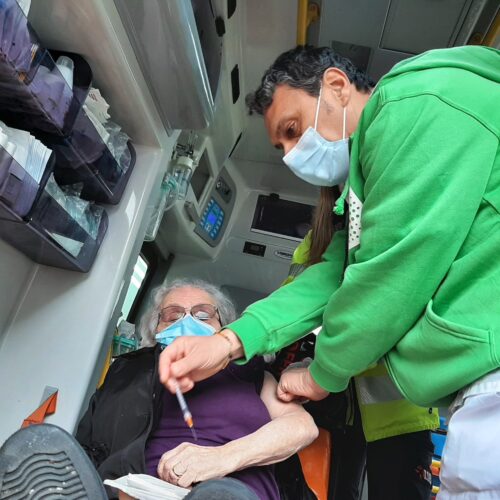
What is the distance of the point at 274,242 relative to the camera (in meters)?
2.88

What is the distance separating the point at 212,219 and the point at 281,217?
1.71ft

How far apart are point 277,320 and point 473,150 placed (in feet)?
2.17

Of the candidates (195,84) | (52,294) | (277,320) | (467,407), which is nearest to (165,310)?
(52,294)

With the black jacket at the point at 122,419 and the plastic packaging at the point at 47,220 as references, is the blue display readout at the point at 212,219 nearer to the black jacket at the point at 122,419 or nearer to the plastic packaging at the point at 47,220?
the plastic packaging at the point at 47,220

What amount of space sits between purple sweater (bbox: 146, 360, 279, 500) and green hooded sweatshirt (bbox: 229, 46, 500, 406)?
46 centimetres

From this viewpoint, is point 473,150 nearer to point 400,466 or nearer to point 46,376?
point 400,466

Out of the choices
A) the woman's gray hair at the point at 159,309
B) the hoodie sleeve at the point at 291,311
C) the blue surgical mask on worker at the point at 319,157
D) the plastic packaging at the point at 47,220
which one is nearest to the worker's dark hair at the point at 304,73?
the blue surgical mask on worker at the point at 319,157

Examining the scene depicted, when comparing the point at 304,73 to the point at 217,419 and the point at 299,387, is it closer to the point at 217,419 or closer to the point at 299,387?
the point at 299,387

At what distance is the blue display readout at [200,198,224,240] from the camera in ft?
8.82

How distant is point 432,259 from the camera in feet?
2.39

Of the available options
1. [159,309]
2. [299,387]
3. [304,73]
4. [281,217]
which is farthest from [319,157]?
[281,217]

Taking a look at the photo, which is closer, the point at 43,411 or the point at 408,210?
the point at 408,210

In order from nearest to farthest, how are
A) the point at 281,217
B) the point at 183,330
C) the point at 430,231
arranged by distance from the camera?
the point at 430,231 < the point at 183,330 < the point at 281,217

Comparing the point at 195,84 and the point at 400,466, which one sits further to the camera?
the point at 195,84
